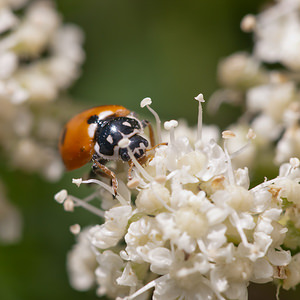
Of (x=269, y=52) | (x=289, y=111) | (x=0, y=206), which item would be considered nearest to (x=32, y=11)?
(x=0, y=206)

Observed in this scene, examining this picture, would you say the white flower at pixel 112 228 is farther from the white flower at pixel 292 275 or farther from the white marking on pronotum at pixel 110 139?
the white flower at pixel 292 275

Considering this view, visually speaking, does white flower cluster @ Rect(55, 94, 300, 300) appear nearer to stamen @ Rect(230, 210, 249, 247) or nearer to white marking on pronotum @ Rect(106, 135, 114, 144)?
stamen @ Rect(230, 210, 249, 247)

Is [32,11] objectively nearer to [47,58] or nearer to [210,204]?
[47,58]

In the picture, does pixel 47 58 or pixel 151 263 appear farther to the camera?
pixel 47 58

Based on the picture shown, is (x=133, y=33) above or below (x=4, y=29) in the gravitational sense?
below

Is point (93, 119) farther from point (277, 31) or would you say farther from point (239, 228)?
point (277, 31)

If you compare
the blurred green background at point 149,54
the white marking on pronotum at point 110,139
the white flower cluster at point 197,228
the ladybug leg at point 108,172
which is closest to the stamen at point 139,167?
the white flower cluster at point 197,228

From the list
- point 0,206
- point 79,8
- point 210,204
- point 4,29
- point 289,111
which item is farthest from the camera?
point 79,8

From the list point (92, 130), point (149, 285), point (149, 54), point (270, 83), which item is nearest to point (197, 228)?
point (149, 285)
